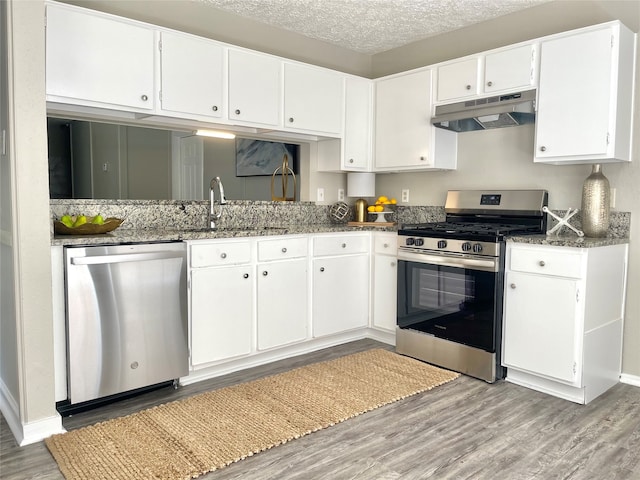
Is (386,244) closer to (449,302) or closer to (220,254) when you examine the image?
(449,302)

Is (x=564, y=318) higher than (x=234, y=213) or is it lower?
lower

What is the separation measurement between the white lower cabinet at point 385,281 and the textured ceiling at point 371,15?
5.24 feet

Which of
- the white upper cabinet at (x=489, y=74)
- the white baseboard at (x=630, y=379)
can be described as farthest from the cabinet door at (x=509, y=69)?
the white baseboard at (x=630, y=379)

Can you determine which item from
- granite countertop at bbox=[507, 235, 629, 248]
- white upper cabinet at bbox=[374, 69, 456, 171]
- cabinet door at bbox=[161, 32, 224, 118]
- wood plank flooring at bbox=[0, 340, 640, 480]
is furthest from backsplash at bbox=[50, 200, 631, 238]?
wood plank flooring at bbox=[0, 340, 640, 480]

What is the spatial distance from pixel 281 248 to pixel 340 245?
556 millimetres

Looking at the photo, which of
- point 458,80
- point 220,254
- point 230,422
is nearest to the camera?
point 230,422

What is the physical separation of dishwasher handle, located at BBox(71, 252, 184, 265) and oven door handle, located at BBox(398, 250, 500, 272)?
1.58 m

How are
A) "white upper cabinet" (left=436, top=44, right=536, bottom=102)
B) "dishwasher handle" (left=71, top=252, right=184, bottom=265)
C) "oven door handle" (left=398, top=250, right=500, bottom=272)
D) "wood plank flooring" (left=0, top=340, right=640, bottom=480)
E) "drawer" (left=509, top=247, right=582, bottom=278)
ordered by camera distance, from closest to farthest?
"wood plank flooring" (left=0, top=340, right=640, bottom=480)
"dishwasher handle" (left=71, top=252, right=184, bottom=265)
"drawer" (left=509, top=247, right=582, bottom=278)
"oven door handle" (left=398, top=250, right=500, bottom=272)
"white upper cabinet" (left=436, top=44, right=536, bottom=102)

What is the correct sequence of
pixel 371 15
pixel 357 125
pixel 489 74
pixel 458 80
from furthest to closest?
pixel 357 125 < pixel 371 15 < pixel 458 80 < pixel 489 74

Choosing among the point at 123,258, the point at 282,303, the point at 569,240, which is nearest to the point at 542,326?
the point at 569,240

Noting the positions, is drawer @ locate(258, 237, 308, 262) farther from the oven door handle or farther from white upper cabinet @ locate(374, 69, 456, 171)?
white upper cabinet @ locate(374, 69, 456, 171)

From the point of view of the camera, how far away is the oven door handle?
119 inches

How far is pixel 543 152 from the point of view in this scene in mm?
3057

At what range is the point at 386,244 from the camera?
12.5 feet
